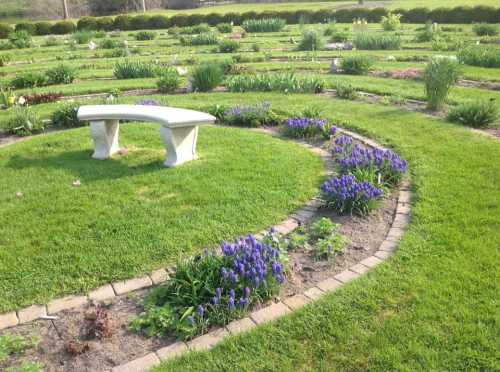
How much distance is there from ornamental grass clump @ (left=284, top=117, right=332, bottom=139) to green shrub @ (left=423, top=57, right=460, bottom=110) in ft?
7.43

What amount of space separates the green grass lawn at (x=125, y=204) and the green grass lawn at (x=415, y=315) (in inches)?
48.0

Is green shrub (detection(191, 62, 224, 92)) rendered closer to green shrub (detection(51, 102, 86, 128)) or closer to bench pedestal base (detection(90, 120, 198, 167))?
green shrub (detection(51, 102, 86, 128))

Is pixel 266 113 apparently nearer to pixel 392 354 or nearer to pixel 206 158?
pixel 206 158

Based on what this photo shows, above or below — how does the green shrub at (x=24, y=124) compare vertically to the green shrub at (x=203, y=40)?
below

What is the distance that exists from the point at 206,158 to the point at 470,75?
25.8 feet

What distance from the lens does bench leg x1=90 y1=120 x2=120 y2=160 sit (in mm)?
5879

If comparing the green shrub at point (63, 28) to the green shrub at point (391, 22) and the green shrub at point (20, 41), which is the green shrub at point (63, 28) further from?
the green shrub at point (391, 22)

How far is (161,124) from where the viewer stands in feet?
17.6

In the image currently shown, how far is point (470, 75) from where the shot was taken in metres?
10.8

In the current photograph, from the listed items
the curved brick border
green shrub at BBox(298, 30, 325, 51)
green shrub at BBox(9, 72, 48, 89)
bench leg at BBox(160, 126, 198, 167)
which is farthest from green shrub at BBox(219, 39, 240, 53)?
the curved brick border

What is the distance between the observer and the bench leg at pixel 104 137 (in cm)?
588

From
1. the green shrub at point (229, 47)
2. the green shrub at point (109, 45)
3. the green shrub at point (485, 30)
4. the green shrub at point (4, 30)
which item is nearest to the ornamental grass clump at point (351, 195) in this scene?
the green shrub at point (229, 47)

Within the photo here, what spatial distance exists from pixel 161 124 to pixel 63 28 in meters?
29.1

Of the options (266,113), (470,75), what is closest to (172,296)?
(266,113)
